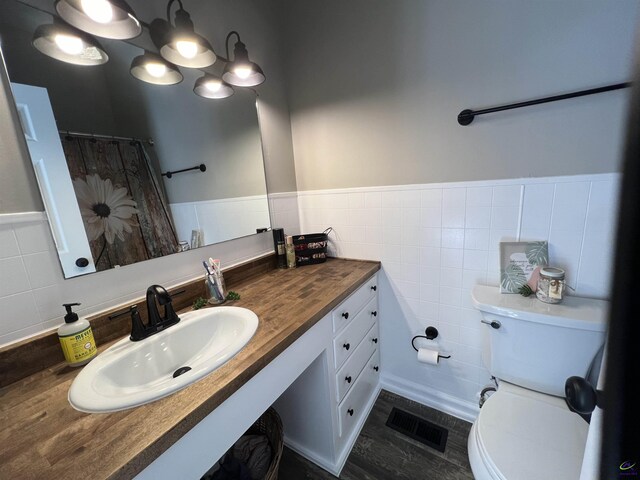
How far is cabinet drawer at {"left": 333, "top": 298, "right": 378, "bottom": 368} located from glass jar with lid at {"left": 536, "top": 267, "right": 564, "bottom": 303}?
767mm

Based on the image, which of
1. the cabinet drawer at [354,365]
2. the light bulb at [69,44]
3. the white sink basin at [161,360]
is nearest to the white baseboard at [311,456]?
the cabinet drawer at [354,365]

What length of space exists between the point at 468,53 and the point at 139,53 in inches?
54.3

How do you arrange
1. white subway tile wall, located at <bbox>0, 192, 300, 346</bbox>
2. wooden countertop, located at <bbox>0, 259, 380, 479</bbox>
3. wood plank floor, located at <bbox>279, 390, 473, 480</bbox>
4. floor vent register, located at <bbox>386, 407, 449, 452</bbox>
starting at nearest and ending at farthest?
1. wooden countertop, located at <bbox>0, 259, 380, 479</bbox>
2. white subway tile wall, located at <bbox>0, 192, 300, 346</bbox>
3. wood plank floor, located at <bbox>279, 390, 473, 480</bbox>
4. floor vent register, located at <bbox>386, 407, 449, 452</bbox>

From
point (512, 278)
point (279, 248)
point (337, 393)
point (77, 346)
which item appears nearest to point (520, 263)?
point (512, 278)

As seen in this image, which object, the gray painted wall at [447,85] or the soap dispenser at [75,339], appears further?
the gray painted wall at [447,85]

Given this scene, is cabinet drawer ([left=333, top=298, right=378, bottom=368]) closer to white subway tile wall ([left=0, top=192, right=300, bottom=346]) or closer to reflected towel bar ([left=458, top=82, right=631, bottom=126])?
white subway tile wall ([left=0, top=192, right=300, bottom=346])

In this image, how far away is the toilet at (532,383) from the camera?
2.64 ft

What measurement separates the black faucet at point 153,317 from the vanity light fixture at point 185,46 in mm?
939

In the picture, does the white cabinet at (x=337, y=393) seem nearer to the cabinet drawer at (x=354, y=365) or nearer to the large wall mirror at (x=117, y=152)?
the cabinet drawer at (x=354, y=365)

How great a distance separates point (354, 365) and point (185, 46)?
161cm

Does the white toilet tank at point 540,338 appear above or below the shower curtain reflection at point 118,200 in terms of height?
below

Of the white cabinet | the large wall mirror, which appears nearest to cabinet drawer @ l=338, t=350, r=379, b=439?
the white cabinet

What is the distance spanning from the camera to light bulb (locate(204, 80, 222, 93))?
1.25 m

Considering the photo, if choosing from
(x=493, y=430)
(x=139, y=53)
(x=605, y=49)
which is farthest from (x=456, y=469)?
(x=139, y=53)
